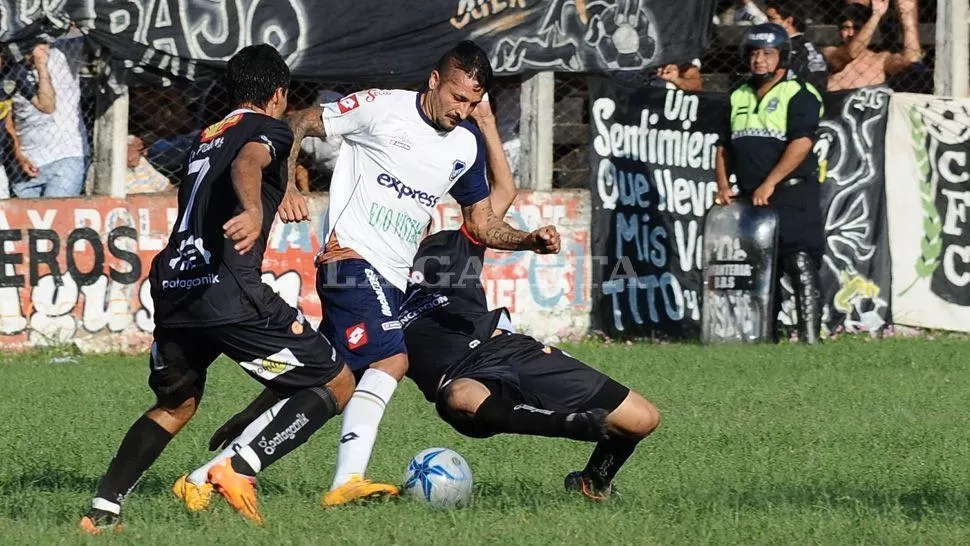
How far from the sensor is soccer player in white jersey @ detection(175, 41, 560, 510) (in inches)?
260

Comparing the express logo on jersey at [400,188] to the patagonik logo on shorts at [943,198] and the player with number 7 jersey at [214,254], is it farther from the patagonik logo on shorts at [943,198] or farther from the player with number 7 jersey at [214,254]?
the patagonik logo on shorts at [943,198]

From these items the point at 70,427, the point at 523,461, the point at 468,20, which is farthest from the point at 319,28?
the point at 523,461

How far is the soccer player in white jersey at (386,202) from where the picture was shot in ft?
21.7

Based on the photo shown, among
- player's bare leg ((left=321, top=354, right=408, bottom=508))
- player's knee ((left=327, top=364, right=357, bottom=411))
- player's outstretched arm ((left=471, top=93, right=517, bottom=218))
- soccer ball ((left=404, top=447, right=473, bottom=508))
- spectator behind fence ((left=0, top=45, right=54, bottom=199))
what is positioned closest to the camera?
player's knee ((left=327, top=364, right=357, bottom=411))

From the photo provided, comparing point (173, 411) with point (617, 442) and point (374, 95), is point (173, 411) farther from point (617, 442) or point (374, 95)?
point (617, 442)

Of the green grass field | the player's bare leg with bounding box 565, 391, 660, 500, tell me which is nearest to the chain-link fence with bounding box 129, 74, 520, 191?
the green grass field

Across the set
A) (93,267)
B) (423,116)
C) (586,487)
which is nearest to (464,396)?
(586,487)

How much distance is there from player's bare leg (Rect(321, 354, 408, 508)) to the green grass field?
0.11m

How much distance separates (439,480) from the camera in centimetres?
642

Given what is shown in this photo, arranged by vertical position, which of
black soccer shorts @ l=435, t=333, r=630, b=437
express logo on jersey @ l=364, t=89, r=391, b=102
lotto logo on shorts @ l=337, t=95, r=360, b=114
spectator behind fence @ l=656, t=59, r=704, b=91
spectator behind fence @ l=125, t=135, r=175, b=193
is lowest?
black soccer shorts @ l=435, t=333, r=630, b=437

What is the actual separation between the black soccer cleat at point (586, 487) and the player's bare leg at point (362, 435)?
0.90m

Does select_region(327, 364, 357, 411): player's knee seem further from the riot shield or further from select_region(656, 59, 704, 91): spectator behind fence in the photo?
select_region(656, 59, 704, 91): spectator behind fence

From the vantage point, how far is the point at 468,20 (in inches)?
517

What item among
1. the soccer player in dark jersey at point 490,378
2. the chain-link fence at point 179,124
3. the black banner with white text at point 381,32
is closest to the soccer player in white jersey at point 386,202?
the soccer player in dark jersey at point 490,378
